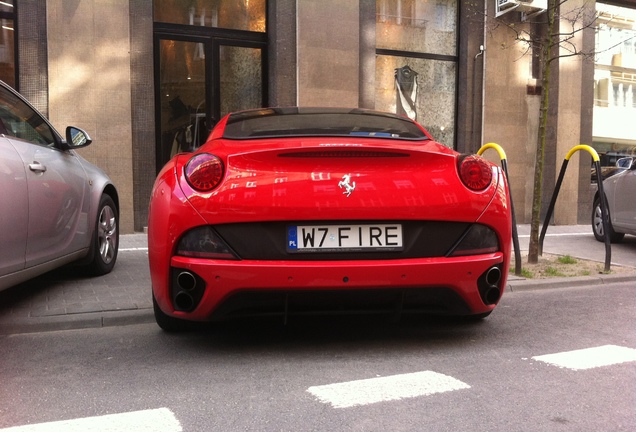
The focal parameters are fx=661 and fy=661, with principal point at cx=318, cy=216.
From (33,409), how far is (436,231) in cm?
208

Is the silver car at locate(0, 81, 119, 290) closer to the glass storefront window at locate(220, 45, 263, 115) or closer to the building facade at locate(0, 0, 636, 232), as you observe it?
the building facade at locate(0, 0, 636, 232)

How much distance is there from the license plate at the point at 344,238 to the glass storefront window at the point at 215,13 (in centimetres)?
764

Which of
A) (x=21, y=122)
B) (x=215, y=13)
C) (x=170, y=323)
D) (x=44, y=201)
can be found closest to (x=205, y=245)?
(x=170, y=323)

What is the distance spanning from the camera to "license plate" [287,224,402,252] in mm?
3328

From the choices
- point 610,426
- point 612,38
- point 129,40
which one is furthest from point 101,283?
point 612,38

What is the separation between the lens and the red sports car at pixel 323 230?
130 inches

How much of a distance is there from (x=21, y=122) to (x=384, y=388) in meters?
3.20

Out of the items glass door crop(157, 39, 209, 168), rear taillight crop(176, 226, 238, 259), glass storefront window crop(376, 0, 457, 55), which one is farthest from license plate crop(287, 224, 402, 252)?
glass storefront window crop(376, 0, 457, 55)

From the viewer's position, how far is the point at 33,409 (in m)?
2.81

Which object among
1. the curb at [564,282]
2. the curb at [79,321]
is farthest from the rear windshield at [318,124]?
the curb at [564,282]

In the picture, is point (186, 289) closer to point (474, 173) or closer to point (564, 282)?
point (474, 173)

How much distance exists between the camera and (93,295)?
507 centimetres

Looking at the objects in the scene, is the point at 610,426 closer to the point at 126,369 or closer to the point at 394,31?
the point at 126,369

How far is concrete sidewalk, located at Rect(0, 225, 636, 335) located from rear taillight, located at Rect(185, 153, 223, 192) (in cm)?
149
